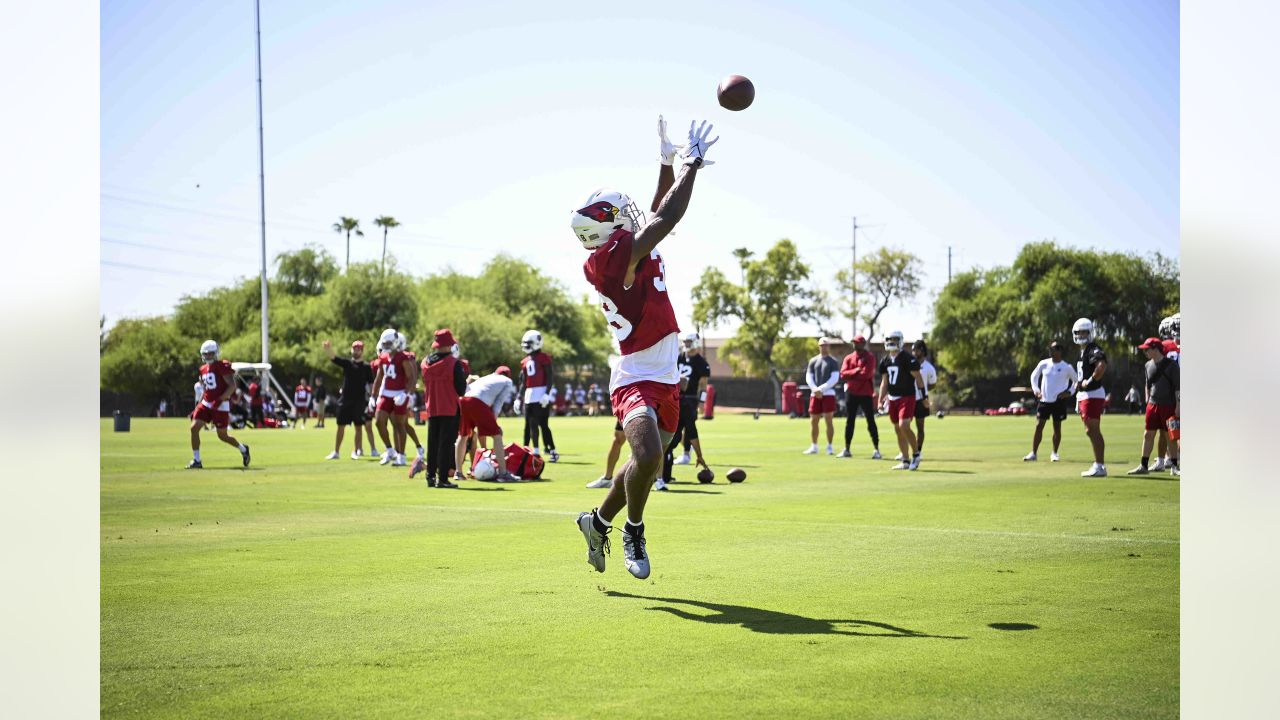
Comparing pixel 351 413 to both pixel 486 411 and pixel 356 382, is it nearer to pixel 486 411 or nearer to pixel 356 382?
pixel 356 382

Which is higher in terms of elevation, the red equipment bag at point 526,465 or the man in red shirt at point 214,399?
the man in red shirt at point 214,399

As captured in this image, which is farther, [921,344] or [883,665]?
[921,344]

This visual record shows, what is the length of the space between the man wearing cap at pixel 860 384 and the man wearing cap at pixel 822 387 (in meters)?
1.05

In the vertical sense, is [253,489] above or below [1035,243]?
below

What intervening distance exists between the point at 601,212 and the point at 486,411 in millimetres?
10236

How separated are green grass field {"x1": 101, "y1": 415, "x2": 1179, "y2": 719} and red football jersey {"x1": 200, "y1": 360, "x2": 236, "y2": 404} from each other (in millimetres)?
7321

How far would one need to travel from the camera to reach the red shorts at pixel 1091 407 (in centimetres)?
1836

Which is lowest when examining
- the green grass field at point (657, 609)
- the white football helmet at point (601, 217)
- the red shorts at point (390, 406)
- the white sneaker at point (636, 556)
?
the green grass field at point (657, 609)

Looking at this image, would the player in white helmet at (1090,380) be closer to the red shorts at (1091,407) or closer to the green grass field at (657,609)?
the red shorts at (1091,407)

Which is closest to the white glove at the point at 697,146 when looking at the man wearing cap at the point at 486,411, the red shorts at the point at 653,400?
the red shorts at the point at 653,400
